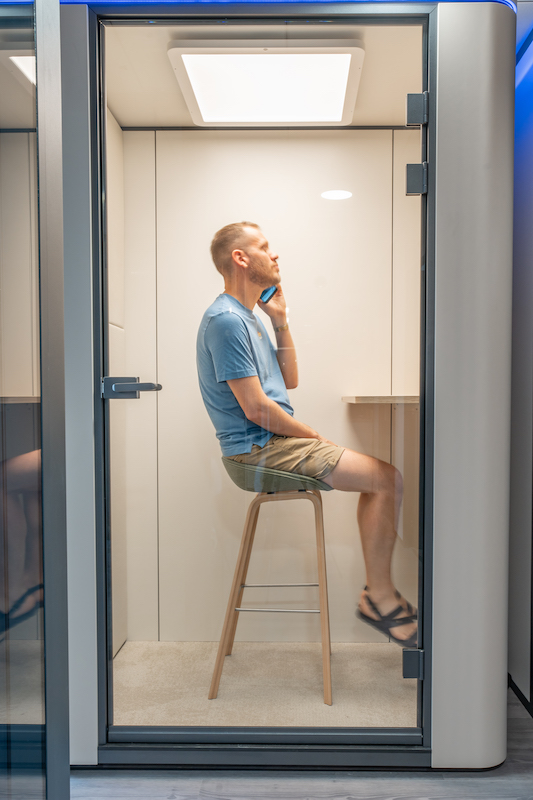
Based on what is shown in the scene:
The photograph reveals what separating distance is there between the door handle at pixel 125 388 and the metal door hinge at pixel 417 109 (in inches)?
41.6

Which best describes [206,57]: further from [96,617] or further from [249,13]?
[96,617]

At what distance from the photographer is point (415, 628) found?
1.64 meters

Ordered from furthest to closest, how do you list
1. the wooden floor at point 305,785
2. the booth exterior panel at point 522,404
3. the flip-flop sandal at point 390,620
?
the booth exterior panel at point 522,404 → the flip-flop sandal at point 390,620 → the wooden floor at point 305,785

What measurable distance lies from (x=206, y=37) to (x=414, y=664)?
75.0 inches

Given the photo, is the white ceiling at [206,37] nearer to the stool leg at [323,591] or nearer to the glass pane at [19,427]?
the glass pane at [19,427]

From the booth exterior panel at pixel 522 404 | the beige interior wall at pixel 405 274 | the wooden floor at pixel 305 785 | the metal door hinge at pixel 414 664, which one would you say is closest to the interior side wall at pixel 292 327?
the beige interior wall at pixel 405 274

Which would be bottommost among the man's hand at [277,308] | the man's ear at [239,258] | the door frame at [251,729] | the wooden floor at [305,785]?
the wooden floor at [305,785]

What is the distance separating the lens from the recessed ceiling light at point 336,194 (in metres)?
1.58

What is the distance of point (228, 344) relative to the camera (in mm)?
1582

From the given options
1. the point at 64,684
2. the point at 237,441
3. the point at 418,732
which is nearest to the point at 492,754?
the point at 418,732

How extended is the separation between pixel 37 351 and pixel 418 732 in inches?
60.1

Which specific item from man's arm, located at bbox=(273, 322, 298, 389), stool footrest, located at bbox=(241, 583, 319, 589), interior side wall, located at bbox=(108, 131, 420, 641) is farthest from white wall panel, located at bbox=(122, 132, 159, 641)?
man's arm, located at bbox=(273, 322, 298, 389)

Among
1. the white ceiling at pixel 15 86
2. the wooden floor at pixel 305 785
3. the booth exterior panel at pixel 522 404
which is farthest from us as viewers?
the booth exterior panel at pixel 522 404

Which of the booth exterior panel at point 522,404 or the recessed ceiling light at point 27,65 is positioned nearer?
the recessed ceiling light at point 27,65
